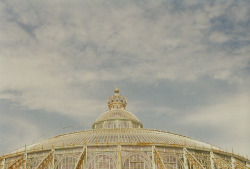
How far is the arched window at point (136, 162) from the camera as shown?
35.9 metres

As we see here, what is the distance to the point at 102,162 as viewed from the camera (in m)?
36.5

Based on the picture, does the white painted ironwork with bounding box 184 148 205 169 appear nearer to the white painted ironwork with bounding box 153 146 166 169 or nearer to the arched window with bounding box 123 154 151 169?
the white painted ironwork with bounding box 153 146 166 169

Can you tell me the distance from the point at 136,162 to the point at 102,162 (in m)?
3.94

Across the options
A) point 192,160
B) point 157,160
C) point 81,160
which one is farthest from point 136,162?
point 192,160

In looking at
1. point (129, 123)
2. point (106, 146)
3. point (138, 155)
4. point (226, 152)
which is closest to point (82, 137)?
point (106, 146)

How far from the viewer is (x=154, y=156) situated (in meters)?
36.8

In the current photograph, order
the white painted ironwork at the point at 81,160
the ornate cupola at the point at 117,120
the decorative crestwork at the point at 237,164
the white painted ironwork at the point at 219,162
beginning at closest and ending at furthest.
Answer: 1. the white painted ironwork at the point at 81,160
2. the white painted ironwork at the point at 219,162
3. the decorative crestwork at the point at 237,164
4. the ornate cupola at the point at 117,120

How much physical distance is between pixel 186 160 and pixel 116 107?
1021 inches

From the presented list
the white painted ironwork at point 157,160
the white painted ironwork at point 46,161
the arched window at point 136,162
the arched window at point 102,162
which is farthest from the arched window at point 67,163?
the white painted ironwork at point 157,160

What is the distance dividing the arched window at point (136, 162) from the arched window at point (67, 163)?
616 centimetres

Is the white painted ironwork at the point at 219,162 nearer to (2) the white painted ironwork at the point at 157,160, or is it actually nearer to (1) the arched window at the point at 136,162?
(2) the white painted ironwork at the point at 157,160

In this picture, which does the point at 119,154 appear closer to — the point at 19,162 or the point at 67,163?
the point at 67,163

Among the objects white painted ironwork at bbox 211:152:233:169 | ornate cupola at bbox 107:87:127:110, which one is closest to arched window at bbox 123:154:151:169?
white painted ironwork at bbox 211:152:233:169

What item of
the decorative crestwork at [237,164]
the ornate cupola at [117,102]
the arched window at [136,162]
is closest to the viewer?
the arched window at [136,162]
